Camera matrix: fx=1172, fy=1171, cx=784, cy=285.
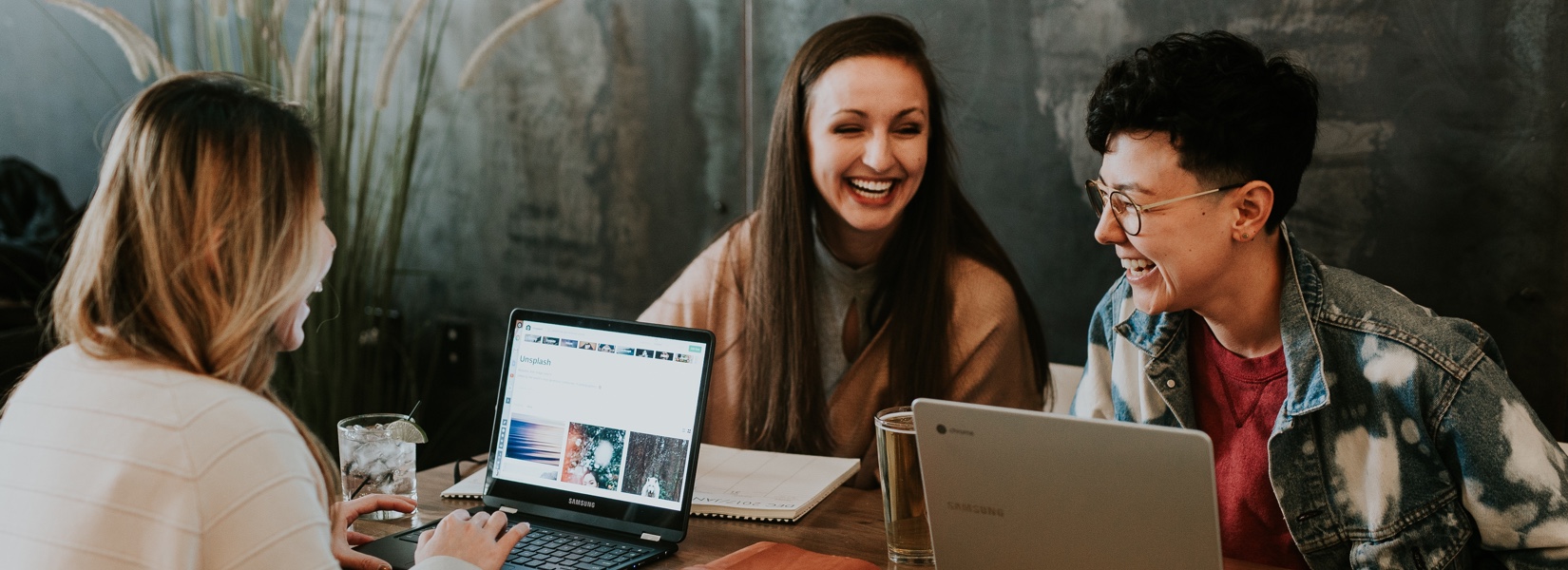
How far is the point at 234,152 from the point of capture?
1.06m

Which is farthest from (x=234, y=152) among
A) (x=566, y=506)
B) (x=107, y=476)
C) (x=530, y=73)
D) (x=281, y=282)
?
(x=530, y=73)

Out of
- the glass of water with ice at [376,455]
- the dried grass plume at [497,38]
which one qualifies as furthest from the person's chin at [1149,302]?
the dried grass plume at [497,38]

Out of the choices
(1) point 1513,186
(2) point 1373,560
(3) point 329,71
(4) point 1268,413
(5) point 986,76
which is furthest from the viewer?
(3) point 329,71

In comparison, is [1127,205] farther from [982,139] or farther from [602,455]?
[982,139]

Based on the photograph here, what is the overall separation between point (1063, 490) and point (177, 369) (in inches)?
32.6

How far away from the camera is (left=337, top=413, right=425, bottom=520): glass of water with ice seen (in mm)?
1545

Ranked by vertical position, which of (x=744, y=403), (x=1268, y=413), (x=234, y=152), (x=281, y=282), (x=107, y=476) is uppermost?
(x=234, y=152)

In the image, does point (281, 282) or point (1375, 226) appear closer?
point (281, 282)

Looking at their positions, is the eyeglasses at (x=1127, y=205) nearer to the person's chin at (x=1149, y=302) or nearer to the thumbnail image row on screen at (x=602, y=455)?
the person's chin at (x=1149, y=302)

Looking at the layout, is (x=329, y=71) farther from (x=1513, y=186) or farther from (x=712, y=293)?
(x=1513, y=186)

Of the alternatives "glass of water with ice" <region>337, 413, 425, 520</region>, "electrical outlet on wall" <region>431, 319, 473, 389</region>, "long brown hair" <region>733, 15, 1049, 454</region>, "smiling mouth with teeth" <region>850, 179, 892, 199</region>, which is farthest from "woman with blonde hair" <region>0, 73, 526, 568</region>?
"electrical outlet on wall" <region>431, 319, 473, 389</region>

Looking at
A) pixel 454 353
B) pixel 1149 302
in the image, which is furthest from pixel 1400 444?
pixel 454 353

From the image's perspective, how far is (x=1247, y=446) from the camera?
157cm

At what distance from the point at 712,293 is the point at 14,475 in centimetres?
125
